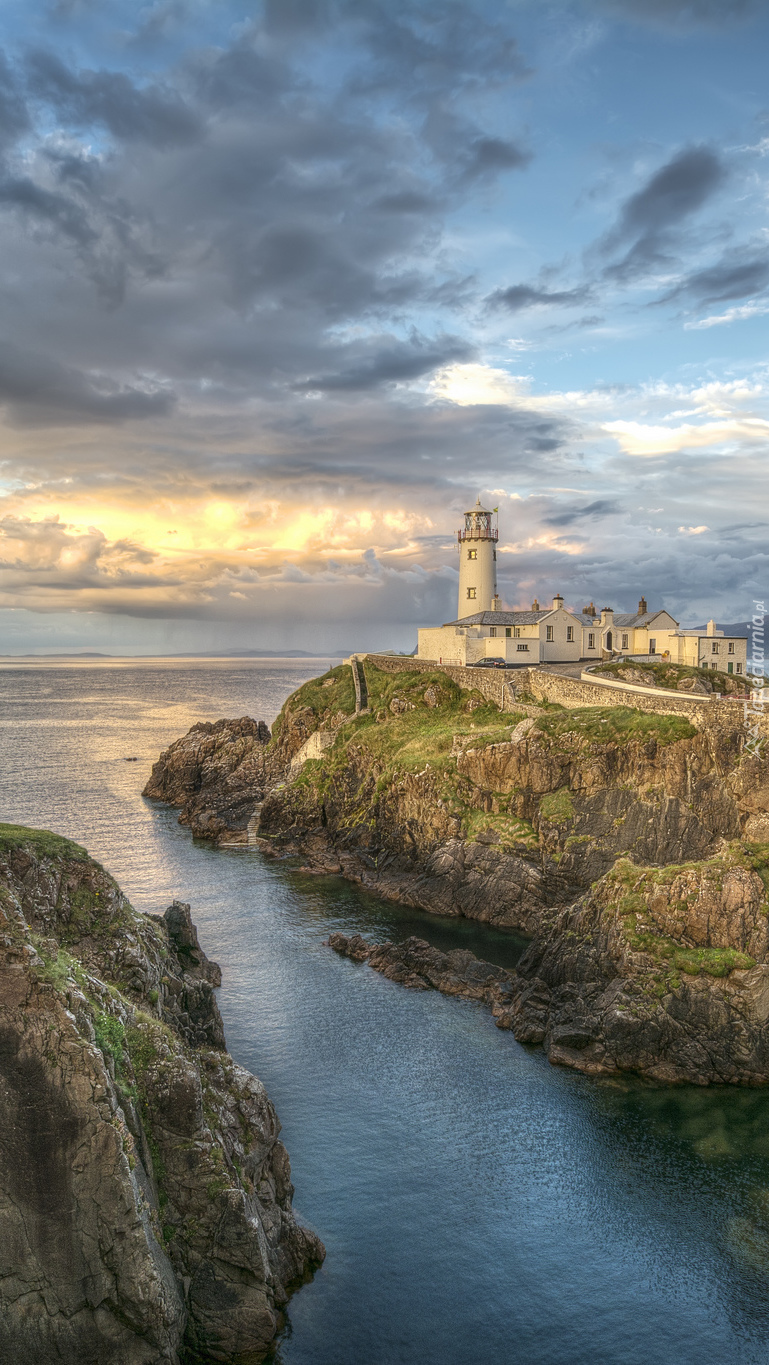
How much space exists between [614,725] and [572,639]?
28.5 metres

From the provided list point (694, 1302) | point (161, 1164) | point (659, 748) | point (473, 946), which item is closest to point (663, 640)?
point (659, 748)

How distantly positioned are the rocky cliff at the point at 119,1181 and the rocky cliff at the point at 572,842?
710 inches

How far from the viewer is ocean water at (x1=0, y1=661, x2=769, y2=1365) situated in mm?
22625

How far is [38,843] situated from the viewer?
2695 centimetres

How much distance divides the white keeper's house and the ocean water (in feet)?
133

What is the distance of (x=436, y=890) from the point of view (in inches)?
2217

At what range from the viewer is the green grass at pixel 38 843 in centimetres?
2605

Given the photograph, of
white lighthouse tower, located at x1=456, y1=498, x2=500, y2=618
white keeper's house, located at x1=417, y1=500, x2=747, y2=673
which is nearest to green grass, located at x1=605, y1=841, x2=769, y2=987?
white keeper's house, located at x1=417, y1=500, x2=747, y2=673

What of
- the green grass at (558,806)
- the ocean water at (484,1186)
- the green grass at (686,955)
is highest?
the green grass at (558,806)

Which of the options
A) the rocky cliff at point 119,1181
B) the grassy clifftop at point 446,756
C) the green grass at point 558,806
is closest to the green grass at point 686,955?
the green grass at point 558,806

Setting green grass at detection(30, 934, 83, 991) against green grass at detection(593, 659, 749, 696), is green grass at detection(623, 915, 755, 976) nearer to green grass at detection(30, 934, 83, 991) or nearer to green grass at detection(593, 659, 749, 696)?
green grass at detection(30, 934, 83, 991)

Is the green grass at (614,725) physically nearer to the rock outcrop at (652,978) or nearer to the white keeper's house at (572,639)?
the rock outcrop at (652,978)

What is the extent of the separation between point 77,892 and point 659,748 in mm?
39047

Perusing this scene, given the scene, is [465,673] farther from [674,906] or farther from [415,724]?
[674,906]
